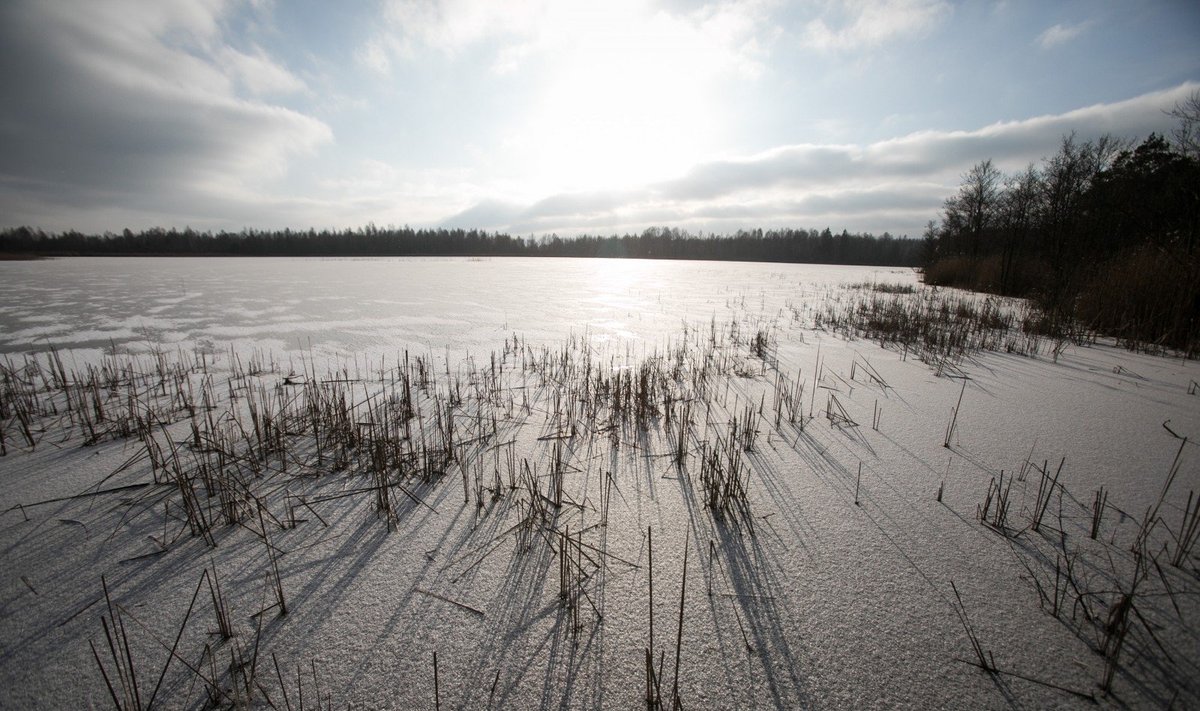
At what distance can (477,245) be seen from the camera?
8238 cm

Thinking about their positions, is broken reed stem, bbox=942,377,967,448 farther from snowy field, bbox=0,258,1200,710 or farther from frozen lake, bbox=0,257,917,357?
frozen lake, bbox=0,257,917,357

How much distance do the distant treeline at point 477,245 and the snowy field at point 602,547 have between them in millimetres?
65180

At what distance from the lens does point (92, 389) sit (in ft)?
13.1

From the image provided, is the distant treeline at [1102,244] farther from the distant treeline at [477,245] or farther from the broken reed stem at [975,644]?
the distant treeline at [477,245]

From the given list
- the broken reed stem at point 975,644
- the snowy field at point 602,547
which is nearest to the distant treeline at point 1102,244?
the snowy field at point 602,547

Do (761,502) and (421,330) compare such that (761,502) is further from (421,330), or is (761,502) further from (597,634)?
(421,330)

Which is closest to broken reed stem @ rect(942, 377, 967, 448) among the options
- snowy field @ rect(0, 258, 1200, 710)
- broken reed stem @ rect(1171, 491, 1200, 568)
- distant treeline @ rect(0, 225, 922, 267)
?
snowy field @ rect(0, 258, 1200, 710)

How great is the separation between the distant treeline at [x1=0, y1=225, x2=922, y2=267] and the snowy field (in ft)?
214

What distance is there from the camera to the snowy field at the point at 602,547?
1391 mm

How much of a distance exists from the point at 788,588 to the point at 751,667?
436 millimetres

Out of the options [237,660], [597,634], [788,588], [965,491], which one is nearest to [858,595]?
[788,588]

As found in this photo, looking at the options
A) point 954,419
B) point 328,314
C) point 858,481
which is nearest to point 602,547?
point 858,481

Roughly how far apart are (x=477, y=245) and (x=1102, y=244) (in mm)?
79572

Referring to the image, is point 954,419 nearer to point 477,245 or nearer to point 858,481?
point 858,481
